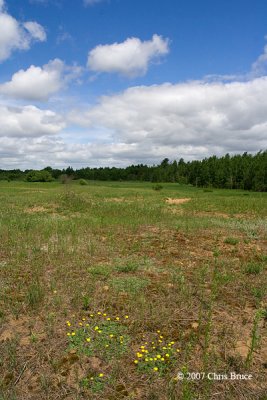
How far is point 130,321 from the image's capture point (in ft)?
14.5

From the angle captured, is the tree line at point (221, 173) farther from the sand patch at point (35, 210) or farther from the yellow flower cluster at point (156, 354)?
the yellow flower cluster at point (156, 354)

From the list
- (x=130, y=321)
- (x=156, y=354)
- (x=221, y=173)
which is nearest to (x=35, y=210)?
(x=130, y=321)

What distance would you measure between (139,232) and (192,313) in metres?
6.55

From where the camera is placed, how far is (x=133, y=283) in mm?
5875

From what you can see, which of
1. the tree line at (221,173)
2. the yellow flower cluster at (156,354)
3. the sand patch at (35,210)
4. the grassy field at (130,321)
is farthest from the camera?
the tree line at (221,173)

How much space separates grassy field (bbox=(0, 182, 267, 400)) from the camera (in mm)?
3227

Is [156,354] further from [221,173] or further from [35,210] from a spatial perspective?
[221,173]

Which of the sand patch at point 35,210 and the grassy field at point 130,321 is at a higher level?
the sand patch at point 35,210

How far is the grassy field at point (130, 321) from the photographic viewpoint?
3227 mm

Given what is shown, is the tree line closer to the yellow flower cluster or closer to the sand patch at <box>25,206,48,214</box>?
the sand patch at <box>25,206,48,214</box>

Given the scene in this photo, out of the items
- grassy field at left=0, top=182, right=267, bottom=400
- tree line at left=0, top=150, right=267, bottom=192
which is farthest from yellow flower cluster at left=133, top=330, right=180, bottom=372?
tree line at left=0, top=150, right=267, bottom=192

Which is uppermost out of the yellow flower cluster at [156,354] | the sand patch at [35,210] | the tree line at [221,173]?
the tree line at [221,173]

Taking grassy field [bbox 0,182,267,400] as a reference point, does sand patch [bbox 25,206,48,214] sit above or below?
above

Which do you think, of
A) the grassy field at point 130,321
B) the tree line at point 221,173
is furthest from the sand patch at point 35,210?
the tree line at point 221,173
